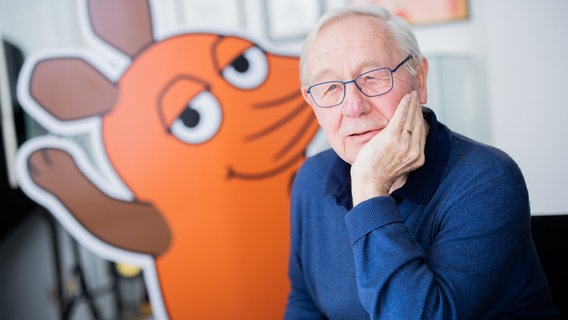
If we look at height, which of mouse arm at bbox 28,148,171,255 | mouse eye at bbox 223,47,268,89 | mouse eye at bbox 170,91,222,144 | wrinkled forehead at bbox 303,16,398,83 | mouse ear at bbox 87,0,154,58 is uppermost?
mouse ear at bbox 87,0,154,58

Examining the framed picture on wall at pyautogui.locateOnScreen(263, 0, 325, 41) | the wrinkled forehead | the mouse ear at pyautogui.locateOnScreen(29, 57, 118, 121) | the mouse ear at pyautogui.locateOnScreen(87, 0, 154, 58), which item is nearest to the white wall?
the framed picture on wall at pyautogui.locateOnScreen(263, 0, 325, 41)

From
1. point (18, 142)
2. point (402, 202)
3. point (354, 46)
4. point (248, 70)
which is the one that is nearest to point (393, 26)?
point (354, 46)

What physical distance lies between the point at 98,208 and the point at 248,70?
2.37ft

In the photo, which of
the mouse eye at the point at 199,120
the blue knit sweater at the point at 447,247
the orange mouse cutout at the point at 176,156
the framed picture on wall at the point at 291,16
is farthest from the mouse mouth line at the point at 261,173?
the blue knit sweater at the point at 447,247

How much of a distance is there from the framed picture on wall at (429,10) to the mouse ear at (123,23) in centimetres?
85

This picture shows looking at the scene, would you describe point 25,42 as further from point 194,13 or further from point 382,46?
point 382,46

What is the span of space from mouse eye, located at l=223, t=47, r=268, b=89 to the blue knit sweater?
839 millimetres

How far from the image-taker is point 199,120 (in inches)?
70.4

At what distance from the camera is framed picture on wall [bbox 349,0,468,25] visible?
5.96 ft

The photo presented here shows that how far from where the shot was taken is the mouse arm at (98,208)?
165 centimetres

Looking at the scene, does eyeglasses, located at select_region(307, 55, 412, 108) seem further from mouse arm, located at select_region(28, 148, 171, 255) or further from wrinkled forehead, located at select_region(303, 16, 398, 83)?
mouse arm, located at select_region(28, 148, 171, 255)

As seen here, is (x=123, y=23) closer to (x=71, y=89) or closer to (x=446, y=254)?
(x=71, y=89)

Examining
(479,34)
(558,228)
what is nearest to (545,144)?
(479,34)

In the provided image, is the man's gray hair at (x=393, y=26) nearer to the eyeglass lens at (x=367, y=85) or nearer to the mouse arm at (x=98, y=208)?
the eyeglass lens at (x=367, y=85)
